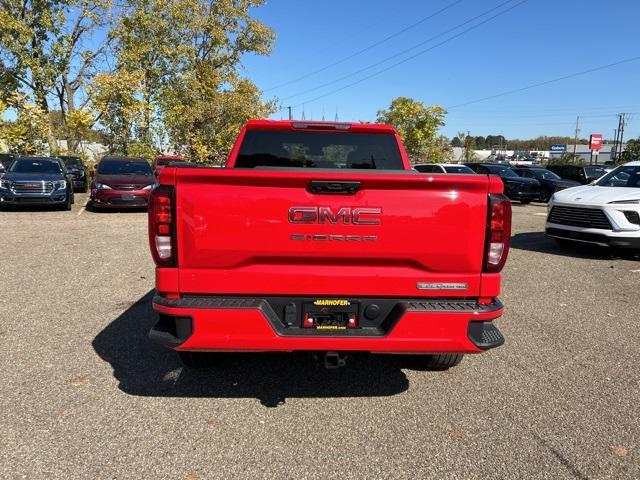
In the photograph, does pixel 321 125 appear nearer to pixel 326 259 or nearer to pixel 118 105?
pixel 326 259

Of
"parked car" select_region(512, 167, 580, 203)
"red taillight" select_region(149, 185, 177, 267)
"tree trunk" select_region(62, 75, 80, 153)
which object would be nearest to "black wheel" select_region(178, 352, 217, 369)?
"red taillight" select_region(149, 185, 177, 267)

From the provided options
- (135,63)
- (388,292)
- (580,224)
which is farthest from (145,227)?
(135,63)

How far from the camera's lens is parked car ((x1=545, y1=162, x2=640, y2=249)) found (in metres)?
8.59

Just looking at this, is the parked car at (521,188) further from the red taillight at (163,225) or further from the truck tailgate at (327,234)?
the red taillight at (163,225)

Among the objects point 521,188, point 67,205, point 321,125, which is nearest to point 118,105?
point 67,205

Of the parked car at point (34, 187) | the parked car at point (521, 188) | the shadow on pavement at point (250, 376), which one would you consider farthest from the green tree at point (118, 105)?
the shadow on pavement at point (250, 376)

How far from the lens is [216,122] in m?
29.4

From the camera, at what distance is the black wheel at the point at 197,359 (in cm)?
375

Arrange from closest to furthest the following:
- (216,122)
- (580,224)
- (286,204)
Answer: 1. (286,204)
2. (580,224)
3. (216,122)

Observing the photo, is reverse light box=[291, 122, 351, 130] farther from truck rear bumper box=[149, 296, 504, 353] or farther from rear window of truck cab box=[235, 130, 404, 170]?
truck rear bumper box=[149, 296, 504, 353]

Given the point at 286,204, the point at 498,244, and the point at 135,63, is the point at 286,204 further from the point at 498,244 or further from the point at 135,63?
the point at 135,63

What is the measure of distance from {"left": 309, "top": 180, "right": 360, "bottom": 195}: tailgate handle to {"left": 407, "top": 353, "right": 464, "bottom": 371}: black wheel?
1705 mm

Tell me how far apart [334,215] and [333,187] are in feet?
0.53

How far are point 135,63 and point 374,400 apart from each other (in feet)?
88.4
